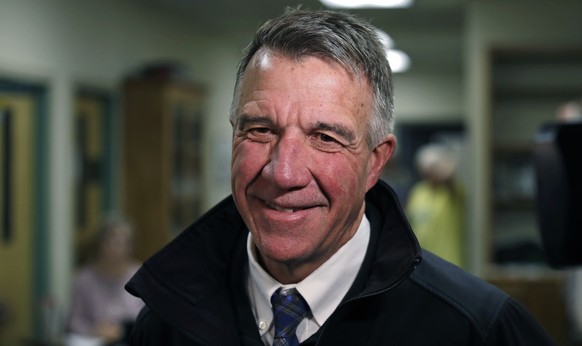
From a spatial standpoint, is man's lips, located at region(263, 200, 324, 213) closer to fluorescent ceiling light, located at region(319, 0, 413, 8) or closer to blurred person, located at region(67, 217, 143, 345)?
blurred person, located at region(67, 217, 143, 345)

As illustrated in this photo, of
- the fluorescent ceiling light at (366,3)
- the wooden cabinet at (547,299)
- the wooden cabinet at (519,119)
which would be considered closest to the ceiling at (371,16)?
the fluorescent ceiling light at (366,3)

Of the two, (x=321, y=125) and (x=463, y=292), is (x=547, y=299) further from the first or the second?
(x=321, y=125)

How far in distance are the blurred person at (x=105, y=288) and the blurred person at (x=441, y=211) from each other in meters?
2.12

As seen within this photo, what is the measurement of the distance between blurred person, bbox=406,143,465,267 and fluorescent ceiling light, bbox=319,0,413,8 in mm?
1014

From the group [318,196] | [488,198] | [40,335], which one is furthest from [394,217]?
[488,198]

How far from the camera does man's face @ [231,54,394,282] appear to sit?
1039mm

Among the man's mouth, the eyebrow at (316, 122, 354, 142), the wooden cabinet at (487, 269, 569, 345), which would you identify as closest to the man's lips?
the man's mouth

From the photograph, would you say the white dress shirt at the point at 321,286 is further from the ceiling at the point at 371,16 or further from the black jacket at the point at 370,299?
the ceiling at the point at 371,16

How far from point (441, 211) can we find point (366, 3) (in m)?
1.49

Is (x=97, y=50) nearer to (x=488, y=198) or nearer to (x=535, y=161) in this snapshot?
(x=488, y=198)

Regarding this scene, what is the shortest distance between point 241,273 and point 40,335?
3170 millimetres

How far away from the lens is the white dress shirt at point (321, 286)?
1.13 m

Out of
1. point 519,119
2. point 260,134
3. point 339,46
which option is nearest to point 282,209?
point 260,134

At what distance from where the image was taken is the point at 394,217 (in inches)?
46.6
